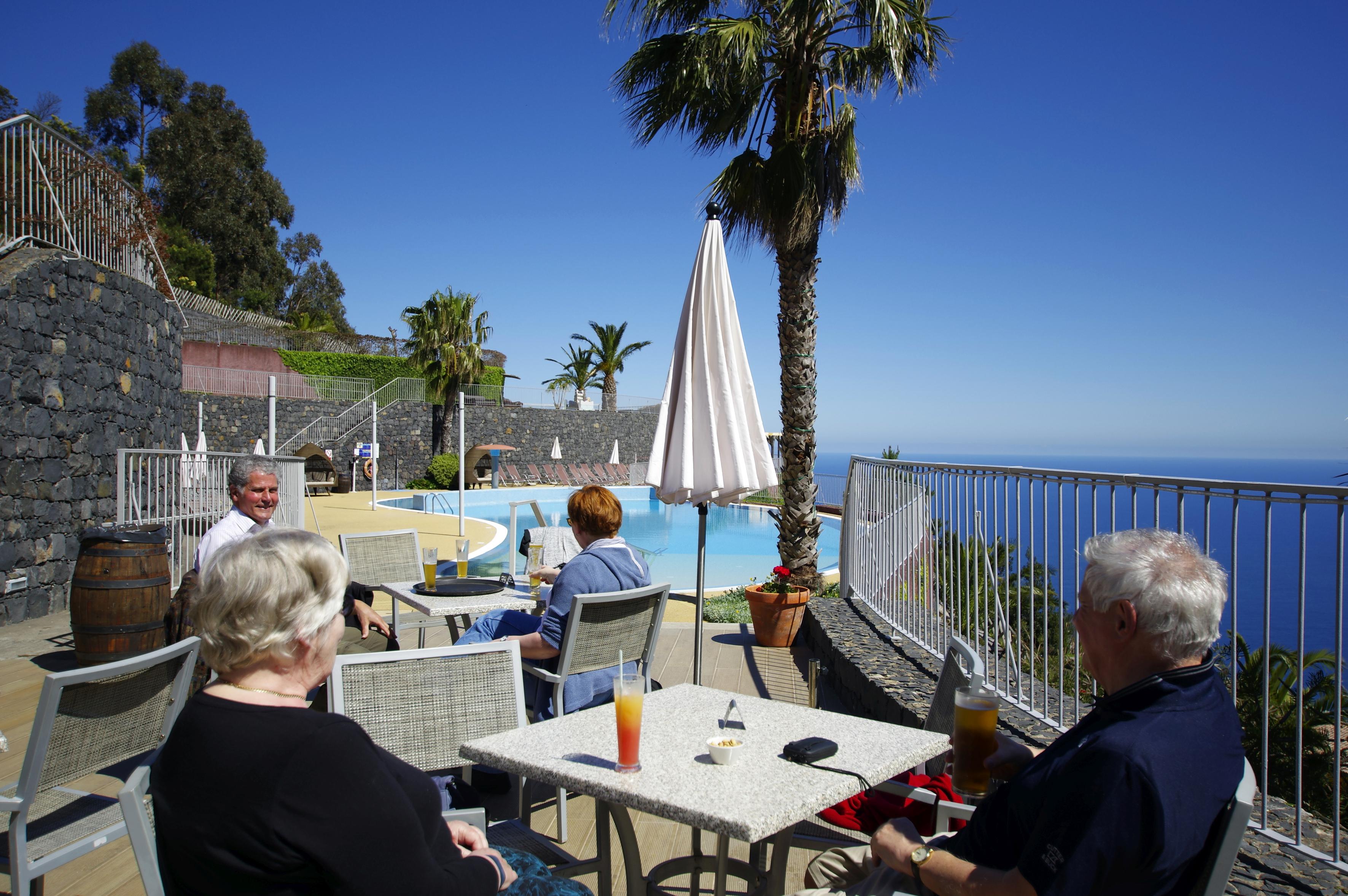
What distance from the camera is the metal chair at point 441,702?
1923 millimetres

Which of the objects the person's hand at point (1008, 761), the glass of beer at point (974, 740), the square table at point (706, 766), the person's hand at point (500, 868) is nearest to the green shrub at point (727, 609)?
the square table at point (706, 766)

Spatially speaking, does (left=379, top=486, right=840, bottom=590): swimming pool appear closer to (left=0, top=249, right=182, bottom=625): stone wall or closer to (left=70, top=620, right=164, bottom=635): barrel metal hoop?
(left=70, top=620, right=164, bottom=635): barrel metal hoop

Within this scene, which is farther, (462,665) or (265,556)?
(462,665)

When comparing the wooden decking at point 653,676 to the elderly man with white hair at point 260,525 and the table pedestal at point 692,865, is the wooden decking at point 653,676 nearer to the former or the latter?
the table pedestal at point 692,865

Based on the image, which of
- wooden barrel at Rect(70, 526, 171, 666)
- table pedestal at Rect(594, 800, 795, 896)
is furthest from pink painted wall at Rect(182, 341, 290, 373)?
table pedestal at Rect(594, 800, 795, 896)

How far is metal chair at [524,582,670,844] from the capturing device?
269 centimetres

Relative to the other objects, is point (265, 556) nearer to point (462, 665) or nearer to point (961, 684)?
point (462, 665)

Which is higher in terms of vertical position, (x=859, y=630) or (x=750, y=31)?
(x=750, y=31)

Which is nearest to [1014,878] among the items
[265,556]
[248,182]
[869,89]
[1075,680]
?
[265,556]

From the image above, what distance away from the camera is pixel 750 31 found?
5.84 metres

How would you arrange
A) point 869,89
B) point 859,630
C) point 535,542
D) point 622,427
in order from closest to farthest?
point 535,542 < point 859,630 < point 869,89 < point 622,427

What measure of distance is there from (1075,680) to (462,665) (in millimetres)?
2010

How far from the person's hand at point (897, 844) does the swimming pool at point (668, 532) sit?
16.8 feet

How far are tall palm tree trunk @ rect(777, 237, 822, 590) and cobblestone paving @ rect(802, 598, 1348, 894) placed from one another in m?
0.60
